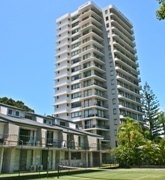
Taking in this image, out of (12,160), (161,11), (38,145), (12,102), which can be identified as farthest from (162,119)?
(161,11)

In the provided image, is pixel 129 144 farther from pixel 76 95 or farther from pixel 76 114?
pixel 76 95

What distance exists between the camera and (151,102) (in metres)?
73.9

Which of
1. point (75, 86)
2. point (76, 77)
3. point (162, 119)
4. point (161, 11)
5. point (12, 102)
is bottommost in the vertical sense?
point (161, 11)

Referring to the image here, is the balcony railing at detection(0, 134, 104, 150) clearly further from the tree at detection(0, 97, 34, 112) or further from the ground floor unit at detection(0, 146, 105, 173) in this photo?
the tree at detection(0, 97, 34, 112)

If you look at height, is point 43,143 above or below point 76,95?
below

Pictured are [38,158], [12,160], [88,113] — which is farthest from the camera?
[88,113]

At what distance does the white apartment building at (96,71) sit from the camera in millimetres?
72688

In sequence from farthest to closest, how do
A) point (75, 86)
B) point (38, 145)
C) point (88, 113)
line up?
point (75, 86), point (88, 113), point (38, 145)

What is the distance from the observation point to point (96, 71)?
7819 cm

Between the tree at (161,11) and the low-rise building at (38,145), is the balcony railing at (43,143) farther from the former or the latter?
the tree at (161,11)

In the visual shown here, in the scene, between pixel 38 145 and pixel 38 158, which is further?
pixel 38 158

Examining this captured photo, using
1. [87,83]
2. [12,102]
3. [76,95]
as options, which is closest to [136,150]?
[87,83]

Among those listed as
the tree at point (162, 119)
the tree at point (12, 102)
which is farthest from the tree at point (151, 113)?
the tree at point (12, 102)

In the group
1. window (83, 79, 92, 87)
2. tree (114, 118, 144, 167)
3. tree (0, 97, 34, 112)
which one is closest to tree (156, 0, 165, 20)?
tree (114, 118, 144, 167)
